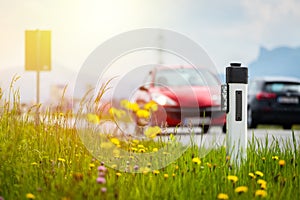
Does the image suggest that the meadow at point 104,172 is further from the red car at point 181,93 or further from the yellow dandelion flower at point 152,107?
the red car at point 181,93

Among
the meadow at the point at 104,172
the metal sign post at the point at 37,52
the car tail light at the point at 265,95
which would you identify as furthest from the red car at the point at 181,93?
the meadow at the point at 104,172

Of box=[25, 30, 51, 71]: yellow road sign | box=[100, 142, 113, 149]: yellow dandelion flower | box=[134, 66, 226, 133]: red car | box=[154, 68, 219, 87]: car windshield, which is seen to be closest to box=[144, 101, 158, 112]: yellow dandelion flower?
box=[134, 66, 226, 133]: red car

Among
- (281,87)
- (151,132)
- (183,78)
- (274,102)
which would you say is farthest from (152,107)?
(281,87)

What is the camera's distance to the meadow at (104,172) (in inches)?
163

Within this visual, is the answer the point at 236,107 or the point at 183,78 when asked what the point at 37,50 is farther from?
the point at 236,107

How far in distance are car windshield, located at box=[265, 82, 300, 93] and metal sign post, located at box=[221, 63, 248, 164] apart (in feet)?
33.4

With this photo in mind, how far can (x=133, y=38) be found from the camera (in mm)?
5500

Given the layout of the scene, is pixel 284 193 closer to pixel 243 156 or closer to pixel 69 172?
pixel 243 156

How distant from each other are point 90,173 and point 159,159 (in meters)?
1.11

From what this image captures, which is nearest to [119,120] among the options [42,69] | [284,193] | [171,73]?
[284,193]

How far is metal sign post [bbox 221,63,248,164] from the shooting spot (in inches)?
208

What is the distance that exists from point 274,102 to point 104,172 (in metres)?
11.6

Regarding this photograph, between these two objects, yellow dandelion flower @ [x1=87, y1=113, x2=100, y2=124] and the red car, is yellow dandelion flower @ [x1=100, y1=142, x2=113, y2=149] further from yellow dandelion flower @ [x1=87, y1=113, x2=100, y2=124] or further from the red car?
the red car

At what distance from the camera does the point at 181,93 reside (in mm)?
11750
